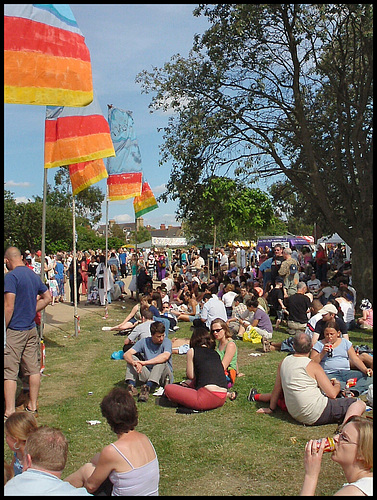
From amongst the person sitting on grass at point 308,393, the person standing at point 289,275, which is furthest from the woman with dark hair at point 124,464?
the person standing at point 289,275

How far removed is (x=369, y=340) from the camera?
1085 centimetres

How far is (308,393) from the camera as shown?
5891 millimetres

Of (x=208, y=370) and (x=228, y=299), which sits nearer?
(x=208, y=370)

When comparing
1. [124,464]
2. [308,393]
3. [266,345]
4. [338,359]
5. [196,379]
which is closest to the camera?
[124,464]

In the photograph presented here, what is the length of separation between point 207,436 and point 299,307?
6113 millimetres

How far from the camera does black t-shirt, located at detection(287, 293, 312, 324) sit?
11.4 meters

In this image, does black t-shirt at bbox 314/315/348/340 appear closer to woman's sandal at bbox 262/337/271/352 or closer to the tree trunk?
woman's sandal at bbox 262/337/271/352

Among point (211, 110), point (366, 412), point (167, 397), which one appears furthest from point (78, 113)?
point (211, 110)

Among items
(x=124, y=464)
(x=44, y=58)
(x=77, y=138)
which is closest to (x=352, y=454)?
(x=124, y=464)

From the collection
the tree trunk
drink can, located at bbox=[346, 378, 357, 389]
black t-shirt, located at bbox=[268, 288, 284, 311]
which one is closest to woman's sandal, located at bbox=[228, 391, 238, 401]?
drink can, located at bbox=[346, 378, 357, 389]

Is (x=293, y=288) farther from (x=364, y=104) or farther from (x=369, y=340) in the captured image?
(x=364, y=104)

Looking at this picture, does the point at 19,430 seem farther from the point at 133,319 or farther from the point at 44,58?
the point at 133,319

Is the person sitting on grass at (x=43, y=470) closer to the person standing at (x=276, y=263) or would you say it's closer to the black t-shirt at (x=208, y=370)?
the black t-shirt at (x=208, y=370)

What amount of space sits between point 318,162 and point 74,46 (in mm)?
12624
